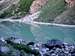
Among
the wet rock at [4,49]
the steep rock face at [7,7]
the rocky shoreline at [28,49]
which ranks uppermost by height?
the wet rock at [4,49]

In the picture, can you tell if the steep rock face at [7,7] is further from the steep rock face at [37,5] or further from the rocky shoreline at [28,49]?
the rocky shoreline at [28,49]

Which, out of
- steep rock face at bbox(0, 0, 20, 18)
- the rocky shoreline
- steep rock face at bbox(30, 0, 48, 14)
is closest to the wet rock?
the rocky shoreline

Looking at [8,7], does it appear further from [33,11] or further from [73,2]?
[73,2]

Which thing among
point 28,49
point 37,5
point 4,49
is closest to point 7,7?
point 37,5

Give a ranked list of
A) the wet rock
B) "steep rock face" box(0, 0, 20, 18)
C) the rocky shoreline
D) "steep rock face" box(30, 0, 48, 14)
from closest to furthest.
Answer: the wet rock
the rocky shoreline
"steep rock face" box(30, 0, 48, 14)
"steep rock face" box(0, 0, 20, 18)

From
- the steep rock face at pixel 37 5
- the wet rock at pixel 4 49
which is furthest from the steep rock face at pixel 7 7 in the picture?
the wet rock at pixel 4 49

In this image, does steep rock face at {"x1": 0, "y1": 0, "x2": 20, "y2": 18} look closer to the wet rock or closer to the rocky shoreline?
the rocky shoreline

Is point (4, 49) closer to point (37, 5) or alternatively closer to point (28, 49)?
point (28, 49)

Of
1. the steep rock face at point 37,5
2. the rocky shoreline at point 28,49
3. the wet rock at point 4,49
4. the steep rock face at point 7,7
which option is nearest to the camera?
the wet rock at point 4,49
